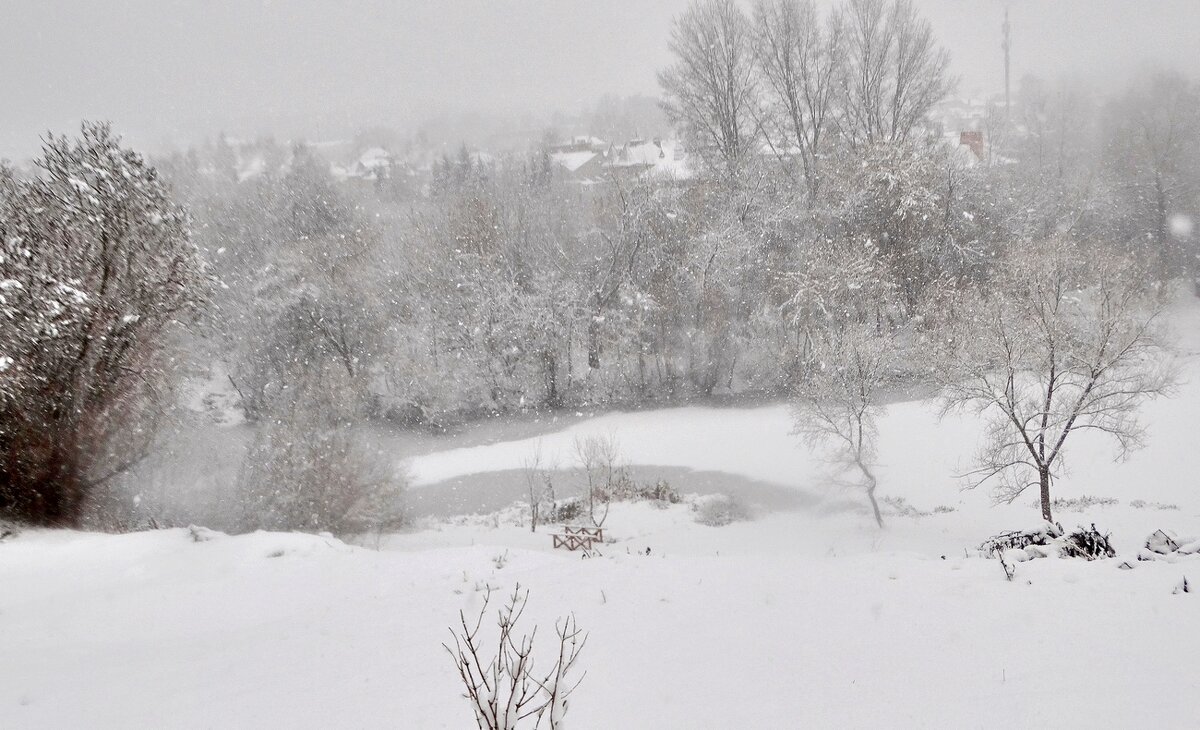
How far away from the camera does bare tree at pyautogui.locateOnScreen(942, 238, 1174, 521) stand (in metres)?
14.1

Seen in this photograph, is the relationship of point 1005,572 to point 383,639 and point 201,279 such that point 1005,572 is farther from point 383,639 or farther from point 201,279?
point 201,279

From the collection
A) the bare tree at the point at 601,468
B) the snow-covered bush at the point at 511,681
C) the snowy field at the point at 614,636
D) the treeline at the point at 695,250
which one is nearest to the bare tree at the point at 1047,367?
the treeline at the point at 695,250

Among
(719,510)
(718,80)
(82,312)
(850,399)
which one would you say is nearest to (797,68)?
(718,80)

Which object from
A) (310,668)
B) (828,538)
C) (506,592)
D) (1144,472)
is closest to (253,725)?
(310,668)

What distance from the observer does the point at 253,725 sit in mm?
5000

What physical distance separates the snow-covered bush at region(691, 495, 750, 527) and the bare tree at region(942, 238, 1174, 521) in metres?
6.22

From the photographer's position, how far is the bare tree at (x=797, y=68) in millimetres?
29766

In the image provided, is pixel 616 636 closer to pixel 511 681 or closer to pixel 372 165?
pixel 511 681

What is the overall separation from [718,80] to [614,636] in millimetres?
30286

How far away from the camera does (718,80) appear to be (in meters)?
30.7

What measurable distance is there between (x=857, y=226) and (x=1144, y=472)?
13.9 m

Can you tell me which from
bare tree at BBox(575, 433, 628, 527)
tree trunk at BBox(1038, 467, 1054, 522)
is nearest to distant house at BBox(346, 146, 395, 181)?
bare tree at BBox(575, 433, 628, 527)

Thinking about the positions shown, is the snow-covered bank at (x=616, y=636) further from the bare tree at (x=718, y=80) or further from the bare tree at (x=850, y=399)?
the bare tree at (x=718, y=80)

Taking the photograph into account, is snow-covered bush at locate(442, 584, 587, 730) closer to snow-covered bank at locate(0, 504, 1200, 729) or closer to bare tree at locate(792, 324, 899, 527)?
snow-covered bank at locate(0, 504, 1200, 729)
